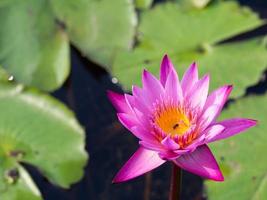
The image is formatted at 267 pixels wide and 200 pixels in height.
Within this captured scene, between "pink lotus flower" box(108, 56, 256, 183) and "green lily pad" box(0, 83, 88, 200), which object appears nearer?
"pink lotus flower" box(108, 56, 256, 183)

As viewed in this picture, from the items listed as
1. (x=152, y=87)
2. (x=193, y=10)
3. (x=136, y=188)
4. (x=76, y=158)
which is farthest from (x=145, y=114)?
(x=193, y=10)

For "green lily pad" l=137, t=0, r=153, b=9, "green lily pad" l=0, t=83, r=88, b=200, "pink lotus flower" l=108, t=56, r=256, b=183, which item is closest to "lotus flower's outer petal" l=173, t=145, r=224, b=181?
"pink lotus flower" l=108, t=56, r=256, b=183

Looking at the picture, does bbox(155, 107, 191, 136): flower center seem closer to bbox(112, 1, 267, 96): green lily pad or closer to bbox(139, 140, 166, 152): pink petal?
bbox(139, 140, 166, 152): pink petal

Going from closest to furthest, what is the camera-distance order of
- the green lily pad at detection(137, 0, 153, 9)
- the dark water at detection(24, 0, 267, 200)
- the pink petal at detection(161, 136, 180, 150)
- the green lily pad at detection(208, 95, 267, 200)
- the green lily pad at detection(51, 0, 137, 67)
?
the pink petal at detection(161, 136, 180, 150) → the green lily pad at detection(208, 95, 267, 200) → the dark water at detection(24, 0, 267, 200) → the green lily pad at detection(51, 0, 137, 67) → the green lily pad at detection(137, 0, 153, 9)

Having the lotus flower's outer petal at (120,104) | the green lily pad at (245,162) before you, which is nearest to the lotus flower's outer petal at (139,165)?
the lotus flower's outer petal at (120,104)

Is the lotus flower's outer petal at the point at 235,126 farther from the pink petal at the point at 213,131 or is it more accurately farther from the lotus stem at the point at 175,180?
the lotus stem at the point at 175,180

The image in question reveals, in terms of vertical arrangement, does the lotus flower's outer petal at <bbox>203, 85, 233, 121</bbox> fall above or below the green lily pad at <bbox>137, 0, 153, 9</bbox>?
above

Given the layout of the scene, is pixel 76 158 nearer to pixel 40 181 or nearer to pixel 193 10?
pixel 40 181
